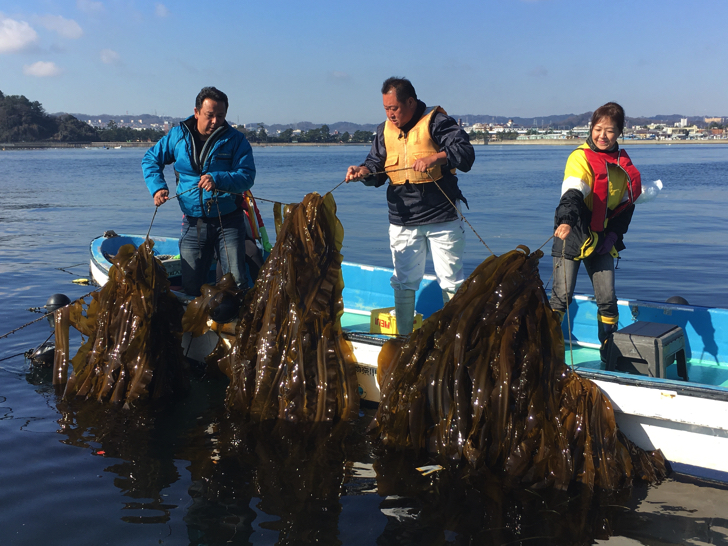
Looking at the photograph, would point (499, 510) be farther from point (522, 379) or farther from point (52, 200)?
point (52, 200)

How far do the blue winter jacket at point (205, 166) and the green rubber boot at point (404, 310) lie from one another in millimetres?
1682

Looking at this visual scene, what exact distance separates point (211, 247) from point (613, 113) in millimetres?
3544

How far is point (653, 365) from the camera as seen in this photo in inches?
165

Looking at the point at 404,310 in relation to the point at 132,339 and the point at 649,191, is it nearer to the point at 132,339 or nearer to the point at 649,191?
the point at 649,191

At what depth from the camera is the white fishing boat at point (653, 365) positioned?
3570mm

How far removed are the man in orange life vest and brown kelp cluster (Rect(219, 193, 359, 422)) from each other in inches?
20.9

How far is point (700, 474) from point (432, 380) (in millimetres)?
1758

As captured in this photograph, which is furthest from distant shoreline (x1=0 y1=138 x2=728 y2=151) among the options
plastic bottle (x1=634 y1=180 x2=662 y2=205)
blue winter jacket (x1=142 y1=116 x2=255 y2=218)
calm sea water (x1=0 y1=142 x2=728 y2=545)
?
plastic bottle (x1=634 y1=180 x2=662 y2=205)

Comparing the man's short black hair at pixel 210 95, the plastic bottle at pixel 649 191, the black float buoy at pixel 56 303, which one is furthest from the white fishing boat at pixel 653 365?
the black float buoy at pixel 56 303

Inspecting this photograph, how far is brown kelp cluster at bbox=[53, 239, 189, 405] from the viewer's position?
5.15 metres

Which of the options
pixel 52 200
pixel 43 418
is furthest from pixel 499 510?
pixel 52 200

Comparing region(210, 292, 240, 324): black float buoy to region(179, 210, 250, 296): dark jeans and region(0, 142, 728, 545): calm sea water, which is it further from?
region(0, 142, 728, 545): calm sea water

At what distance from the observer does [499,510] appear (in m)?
3.56

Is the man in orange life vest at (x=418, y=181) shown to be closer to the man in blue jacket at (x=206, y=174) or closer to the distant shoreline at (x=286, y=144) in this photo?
the man in blue jacket at (x=206, y=174)
